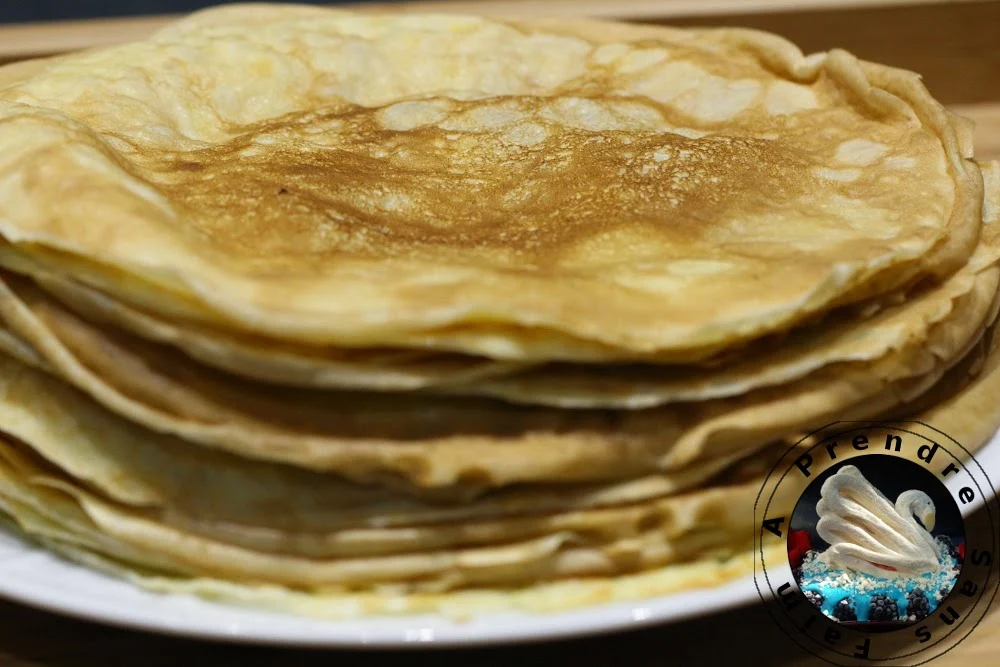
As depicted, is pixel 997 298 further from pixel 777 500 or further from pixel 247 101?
pixel 247 101

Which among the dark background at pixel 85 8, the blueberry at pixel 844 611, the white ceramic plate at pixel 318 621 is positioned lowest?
the blueberry at pixel 844 611

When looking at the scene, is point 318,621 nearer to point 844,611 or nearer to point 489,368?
point 489,368

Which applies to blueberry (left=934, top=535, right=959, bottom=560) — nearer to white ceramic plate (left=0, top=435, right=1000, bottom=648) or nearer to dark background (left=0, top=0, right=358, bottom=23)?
white ceramic plate (left=0, top=435, right=1000, bottom=648)

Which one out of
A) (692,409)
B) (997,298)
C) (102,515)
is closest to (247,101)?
(102,515)

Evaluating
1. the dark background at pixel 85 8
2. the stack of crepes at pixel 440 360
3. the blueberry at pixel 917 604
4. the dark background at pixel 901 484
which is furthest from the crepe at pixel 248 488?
the dark background at pixel 85 8

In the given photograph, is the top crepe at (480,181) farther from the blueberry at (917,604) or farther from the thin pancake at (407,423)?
the blueberry at (917,604)

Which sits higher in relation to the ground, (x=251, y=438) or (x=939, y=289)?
(x=939, y=289)
